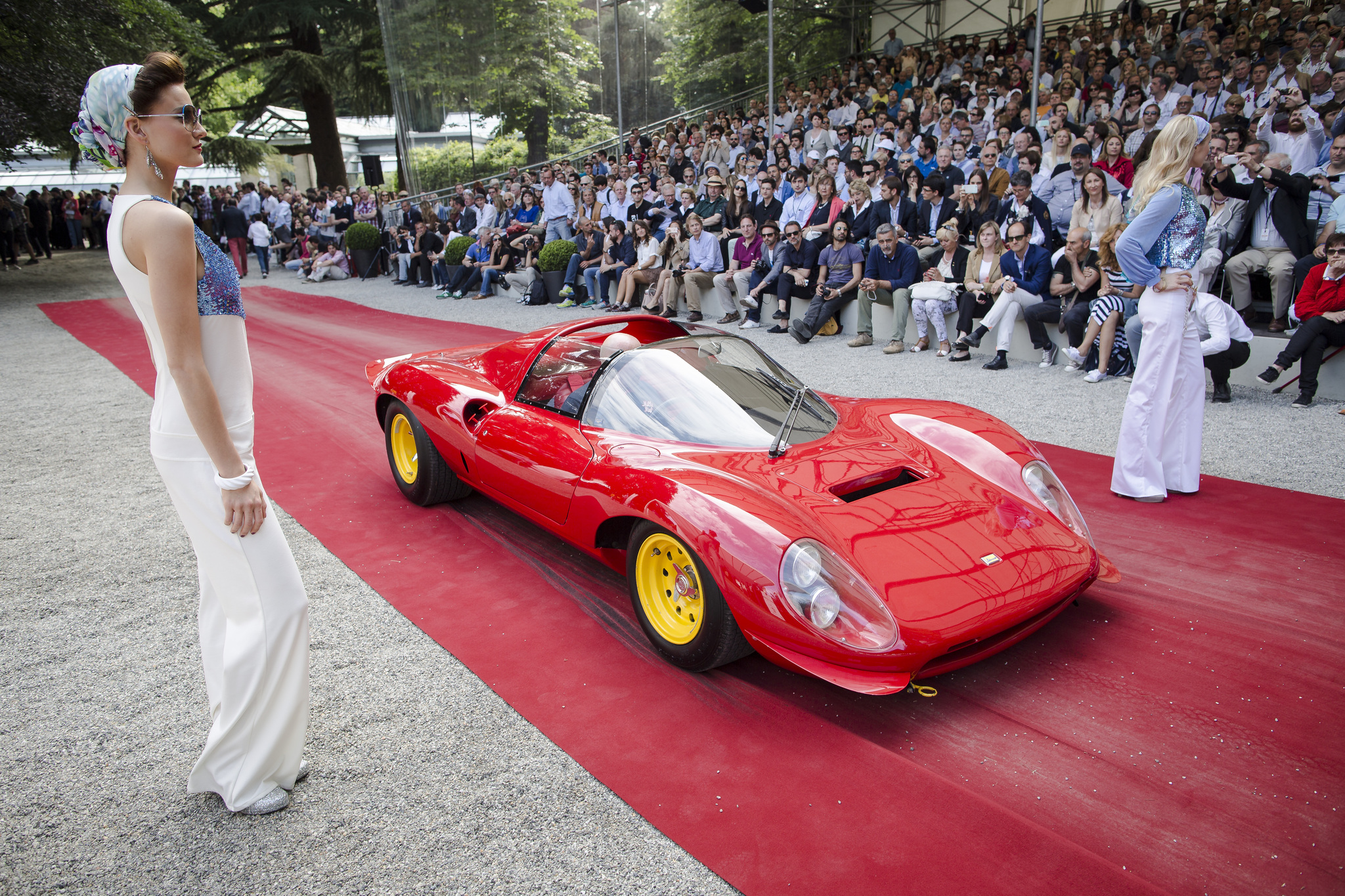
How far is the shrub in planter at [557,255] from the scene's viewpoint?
1440cm

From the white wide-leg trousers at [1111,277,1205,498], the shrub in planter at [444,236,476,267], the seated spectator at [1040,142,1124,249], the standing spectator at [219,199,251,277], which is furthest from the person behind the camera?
the standing spectator at [219,199,251,277]

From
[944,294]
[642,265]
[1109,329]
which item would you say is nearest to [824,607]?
[1109,329]

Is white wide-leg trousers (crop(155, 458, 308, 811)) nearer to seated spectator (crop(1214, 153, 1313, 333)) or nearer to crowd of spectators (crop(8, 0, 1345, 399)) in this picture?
crowd of spectators (crop(8, 0, 1345, 399))

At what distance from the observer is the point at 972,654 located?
9.19ft

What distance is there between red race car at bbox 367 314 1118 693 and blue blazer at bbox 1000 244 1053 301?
4.84 m

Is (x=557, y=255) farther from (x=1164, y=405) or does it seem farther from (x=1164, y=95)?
(x=1164, y=405)

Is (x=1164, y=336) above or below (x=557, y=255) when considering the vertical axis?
below

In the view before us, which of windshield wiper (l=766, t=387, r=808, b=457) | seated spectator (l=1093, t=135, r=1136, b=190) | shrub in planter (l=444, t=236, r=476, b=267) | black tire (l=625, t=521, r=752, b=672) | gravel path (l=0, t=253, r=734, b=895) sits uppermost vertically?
seated spectator (l=1093, t=135, r=1136, b=190)

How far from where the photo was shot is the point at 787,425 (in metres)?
3.55

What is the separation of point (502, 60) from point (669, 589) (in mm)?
21630

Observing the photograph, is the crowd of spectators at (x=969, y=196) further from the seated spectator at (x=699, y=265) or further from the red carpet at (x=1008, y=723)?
the red carpet at (x=1008, y=723)

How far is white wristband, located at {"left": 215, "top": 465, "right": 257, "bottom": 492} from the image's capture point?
212cm

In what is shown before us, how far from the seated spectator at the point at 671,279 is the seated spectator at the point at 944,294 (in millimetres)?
4098

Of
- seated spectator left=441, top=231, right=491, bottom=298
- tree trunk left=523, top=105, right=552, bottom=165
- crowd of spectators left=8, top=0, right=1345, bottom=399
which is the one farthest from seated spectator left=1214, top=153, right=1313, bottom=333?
tree trunk left=523, top=105, right=552, bottom=165
